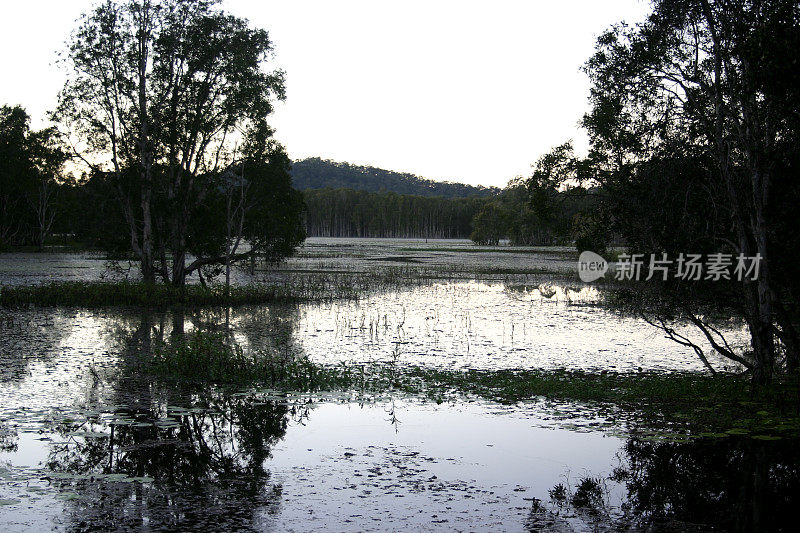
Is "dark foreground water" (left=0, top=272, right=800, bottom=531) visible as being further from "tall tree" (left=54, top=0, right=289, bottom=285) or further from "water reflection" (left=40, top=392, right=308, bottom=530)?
"tall tree" (left=54, top=0, right=289, bottom=285)

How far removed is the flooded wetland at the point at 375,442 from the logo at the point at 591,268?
29.0 meters

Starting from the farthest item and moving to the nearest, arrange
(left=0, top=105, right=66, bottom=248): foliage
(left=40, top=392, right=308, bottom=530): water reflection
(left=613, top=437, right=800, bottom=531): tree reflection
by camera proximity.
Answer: (left=0, top=105, right=66, bottom=248): foliage → (left=613, top=437, right=800, bottom=531): tree reflection → (left=40, top=392, right=308, bottom=530): water reflection

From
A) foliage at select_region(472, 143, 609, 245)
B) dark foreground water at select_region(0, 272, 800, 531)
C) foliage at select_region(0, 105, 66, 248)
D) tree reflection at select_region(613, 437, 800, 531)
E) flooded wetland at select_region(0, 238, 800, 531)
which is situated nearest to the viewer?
dark foreground water at select_region(0, 272, 800, 531)

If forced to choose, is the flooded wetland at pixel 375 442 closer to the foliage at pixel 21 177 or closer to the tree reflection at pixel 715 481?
the tree reflection at pixel 715 481

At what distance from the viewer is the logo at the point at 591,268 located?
49.1 metres

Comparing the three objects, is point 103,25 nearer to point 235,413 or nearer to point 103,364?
point 103,364

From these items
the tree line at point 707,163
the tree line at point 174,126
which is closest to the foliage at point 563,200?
the tree line at point 707,163

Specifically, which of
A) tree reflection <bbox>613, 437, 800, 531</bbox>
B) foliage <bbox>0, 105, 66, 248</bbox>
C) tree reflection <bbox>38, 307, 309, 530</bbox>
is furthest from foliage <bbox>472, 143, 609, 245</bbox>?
foliage <bbox>0, 105, 66, 248</bbox>

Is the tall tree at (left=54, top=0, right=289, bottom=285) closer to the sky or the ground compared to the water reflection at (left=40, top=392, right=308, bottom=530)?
closer to the sky

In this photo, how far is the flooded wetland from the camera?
7.59 metres

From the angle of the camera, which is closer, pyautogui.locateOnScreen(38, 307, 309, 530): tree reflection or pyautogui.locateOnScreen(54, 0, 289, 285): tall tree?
pyautogui.locateOnScreen(38, 307, 309, 530): tree reflection

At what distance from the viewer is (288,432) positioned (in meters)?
10.9

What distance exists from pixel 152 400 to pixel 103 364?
4124mm

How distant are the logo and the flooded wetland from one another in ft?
95.3
